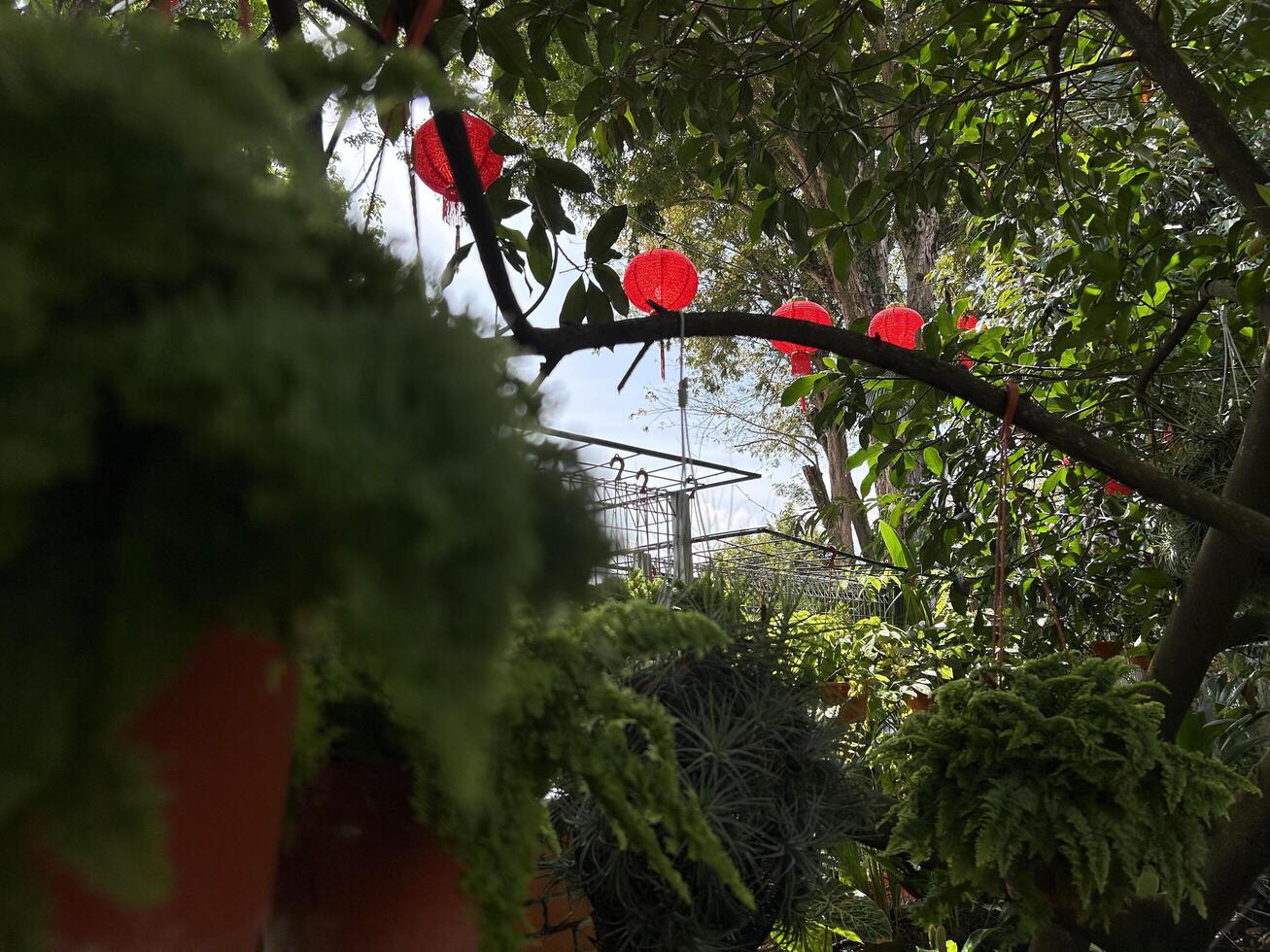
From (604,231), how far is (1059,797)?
2.00 ft

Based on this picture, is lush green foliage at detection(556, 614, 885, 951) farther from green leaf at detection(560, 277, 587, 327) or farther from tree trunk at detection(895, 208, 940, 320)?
tree trunk at detection(895, 208, 940, 320)

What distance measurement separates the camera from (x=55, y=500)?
A: 0.17 m

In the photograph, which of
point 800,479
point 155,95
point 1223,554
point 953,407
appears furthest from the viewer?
point 800,479

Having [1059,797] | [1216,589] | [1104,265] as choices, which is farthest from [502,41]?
[1216,589]

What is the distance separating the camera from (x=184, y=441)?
168 millimetres

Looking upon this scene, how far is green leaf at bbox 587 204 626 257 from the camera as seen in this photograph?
2.59 feet

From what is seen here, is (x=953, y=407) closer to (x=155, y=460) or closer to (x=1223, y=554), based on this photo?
(x=1223, y=554)

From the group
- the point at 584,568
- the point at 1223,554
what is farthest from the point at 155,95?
the point at 1223,554

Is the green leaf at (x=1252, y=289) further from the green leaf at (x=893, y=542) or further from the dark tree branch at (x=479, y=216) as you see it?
the green leaf at (x=893, y=542)

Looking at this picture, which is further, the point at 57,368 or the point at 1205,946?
the point at 1205,946

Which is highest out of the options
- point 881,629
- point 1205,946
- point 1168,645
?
point 881,629

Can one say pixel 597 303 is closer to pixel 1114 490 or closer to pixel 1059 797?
pixel 1059 797

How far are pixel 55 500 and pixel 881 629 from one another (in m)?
2.55

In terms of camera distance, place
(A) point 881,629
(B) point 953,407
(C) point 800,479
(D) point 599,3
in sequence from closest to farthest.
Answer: (D) point 599,3 → (B) point 953,407 → (A) point 881,629 → (C) point 800,479
